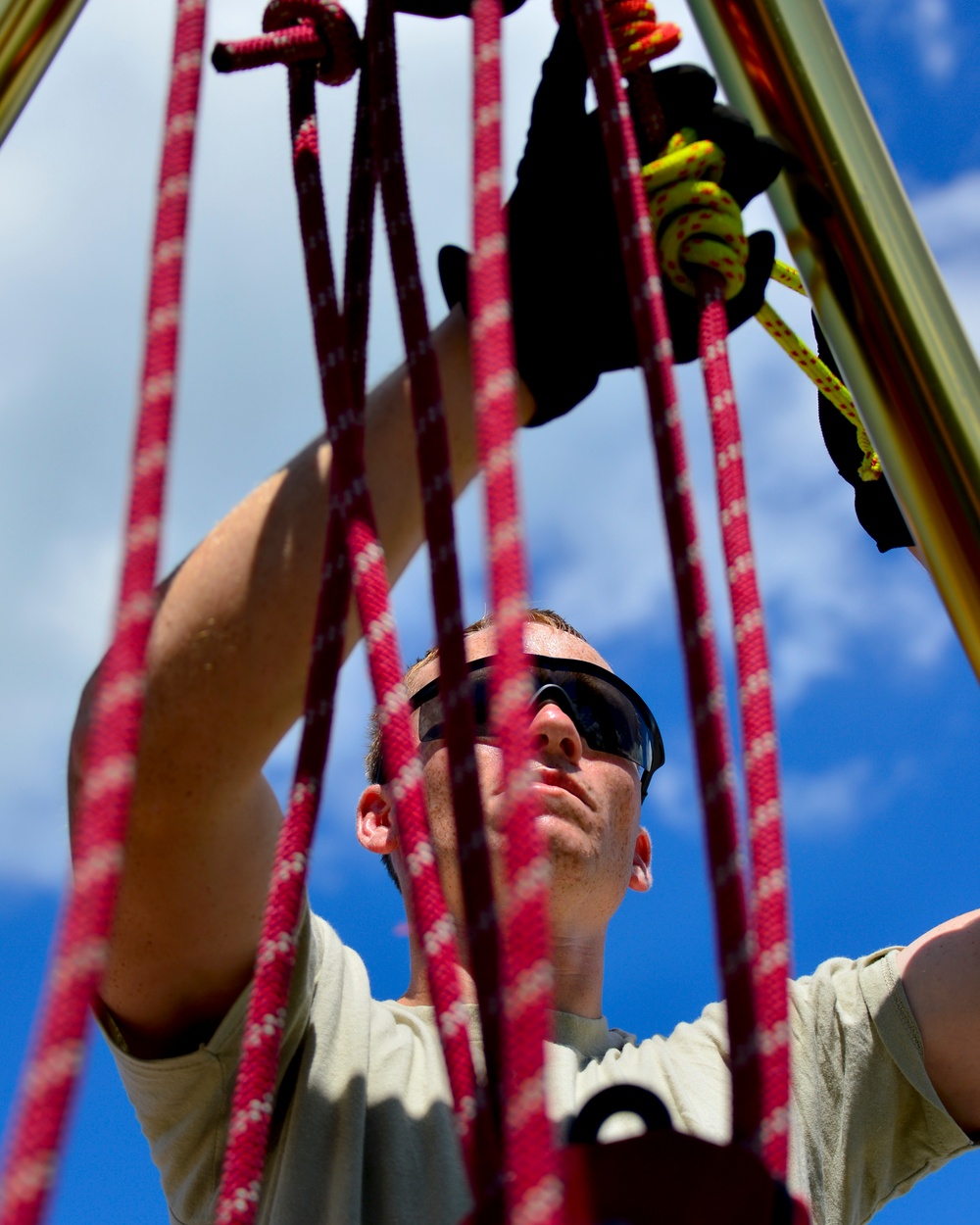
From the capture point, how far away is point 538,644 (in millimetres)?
2777

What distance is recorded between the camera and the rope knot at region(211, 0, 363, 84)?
1.31 m

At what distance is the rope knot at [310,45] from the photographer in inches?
51.7

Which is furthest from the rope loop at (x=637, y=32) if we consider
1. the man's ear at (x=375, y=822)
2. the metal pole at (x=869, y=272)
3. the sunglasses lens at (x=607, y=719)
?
the man's ear at (x=375, y=822)

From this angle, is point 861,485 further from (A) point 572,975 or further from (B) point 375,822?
(B) point 375,822

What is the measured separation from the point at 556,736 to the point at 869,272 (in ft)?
5.09

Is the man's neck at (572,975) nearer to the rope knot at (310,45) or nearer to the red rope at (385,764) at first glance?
the red rope at (385,764)

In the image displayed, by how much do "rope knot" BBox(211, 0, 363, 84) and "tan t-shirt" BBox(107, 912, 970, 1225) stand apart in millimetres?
1082

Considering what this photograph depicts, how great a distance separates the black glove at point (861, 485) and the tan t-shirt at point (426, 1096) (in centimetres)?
70

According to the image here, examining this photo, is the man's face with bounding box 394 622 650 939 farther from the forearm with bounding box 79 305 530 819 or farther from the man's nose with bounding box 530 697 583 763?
the forearm with bounding box 79 305 530 819

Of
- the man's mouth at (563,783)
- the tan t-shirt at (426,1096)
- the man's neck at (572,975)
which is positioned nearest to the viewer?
the tan t-shirt at (426,1096)

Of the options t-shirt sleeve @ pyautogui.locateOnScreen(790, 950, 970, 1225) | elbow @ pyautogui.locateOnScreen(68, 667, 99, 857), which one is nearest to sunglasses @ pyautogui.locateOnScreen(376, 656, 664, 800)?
t-shirt sleeve @ pyautogui.locateOnScreen(790, 950, 970, 1225)

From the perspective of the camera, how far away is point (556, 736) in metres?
2.51

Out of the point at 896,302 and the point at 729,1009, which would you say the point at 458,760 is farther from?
the point at 896,302

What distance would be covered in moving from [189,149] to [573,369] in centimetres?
62
